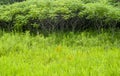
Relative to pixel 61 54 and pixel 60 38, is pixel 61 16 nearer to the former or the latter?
pixel 60 38

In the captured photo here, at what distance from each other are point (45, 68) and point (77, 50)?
125cm

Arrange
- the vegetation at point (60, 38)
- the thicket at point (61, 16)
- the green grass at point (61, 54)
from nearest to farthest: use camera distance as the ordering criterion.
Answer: the green grass at point (61, 54) → the vegetation at point (60, 38) → the thicket at point (61, 16)

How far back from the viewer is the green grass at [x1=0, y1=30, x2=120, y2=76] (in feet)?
14.3

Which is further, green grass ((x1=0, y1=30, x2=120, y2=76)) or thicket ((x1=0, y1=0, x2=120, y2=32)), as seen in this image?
thicket ((x1=0, y1=0, x2=120, y2=32))

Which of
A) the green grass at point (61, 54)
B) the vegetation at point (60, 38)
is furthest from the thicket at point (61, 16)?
the green grass at point (61, 54)

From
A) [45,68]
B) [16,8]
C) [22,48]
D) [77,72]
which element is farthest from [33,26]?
[77,72]

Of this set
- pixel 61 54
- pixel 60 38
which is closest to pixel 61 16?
pixel 60 38

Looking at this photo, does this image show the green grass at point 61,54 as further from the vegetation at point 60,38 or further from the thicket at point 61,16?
the thicket at point 61,16

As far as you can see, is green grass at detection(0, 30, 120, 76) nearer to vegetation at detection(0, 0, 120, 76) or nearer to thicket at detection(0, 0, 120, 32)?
vegetation at detection(0, 0, 120, 76)

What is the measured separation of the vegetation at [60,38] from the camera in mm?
4535

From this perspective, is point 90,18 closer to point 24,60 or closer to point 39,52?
point 39,52

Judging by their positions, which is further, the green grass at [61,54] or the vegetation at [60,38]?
the vegetation at [60,38]

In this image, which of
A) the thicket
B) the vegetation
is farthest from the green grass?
the thicket

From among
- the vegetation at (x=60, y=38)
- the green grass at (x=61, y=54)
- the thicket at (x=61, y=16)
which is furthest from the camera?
the thicket at (x=61, y=16)
